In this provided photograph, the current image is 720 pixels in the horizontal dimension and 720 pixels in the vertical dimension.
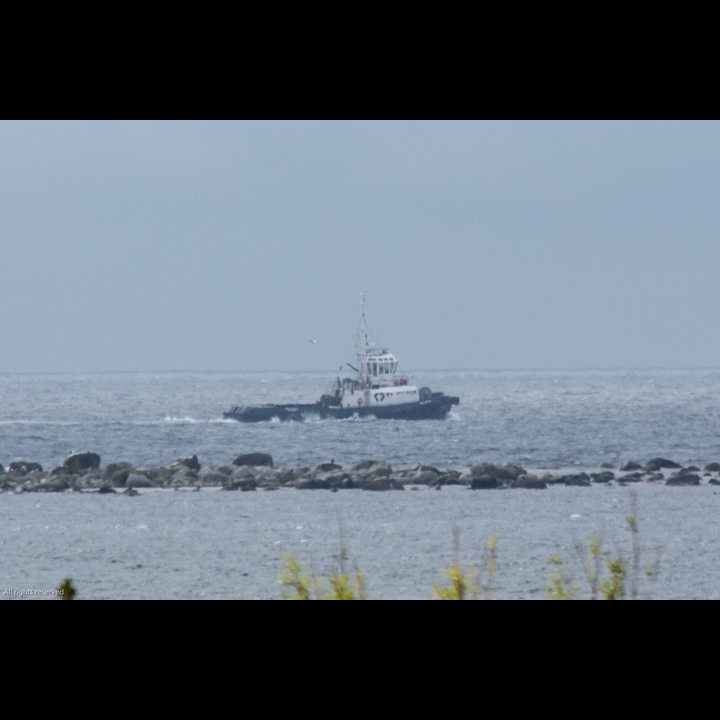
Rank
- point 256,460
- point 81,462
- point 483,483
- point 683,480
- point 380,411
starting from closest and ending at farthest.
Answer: point 483,483
point 683,480
point 81,462
point 256,460
point 380,411

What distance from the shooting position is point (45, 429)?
45.1 m

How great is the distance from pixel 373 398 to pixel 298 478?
1798cm

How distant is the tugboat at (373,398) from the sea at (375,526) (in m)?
0.65

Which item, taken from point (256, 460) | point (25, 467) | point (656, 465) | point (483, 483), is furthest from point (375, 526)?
point (25, 467)

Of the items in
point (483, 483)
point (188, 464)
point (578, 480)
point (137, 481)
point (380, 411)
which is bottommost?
point (578, 480)

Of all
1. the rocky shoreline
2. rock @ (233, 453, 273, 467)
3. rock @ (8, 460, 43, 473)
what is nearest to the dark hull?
rock @ (233, 453, 273, 467)

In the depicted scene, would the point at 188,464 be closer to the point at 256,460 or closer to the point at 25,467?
the point at 256,460

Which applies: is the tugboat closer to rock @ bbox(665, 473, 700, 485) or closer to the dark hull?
the dark hull

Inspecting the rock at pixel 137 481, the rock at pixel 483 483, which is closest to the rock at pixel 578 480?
the rock at pixel 483 483

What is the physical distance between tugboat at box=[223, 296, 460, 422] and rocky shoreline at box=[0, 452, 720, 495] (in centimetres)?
1591

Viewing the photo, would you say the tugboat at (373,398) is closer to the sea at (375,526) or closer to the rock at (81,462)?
the sea at (375,526)

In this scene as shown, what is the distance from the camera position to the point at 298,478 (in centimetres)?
2234
